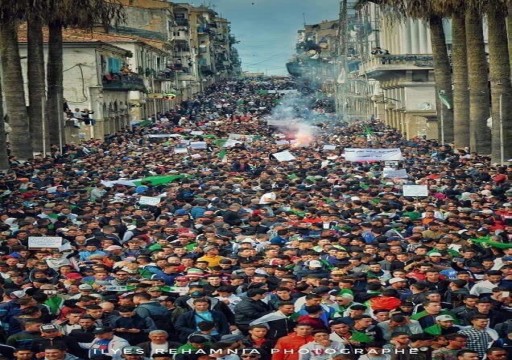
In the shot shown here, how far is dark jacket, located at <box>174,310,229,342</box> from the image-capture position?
11.8 m

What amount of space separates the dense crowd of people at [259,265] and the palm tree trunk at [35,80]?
326 inches

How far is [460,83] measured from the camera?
131 feet

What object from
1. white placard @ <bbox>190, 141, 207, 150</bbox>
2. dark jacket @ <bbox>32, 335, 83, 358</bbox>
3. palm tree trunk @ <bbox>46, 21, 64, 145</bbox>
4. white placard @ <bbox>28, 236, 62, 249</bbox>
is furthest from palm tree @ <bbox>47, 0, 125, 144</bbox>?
dark jacket @ <bbox>32, 335, 83, 358</bbox>

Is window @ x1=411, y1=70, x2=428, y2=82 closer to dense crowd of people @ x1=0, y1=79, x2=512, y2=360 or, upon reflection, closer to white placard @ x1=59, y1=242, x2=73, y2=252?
dense crowd of people @ x1=0, y1=79, x2=512, y2=360

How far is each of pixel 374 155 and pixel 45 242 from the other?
17018mm

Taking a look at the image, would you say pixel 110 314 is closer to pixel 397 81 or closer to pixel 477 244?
pixel 477 244

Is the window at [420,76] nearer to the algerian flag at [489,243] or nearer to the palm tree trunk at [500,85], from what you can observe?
the palm tree trunk at [500,85]

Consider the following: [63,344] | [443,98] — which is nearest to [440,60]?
[443,98]

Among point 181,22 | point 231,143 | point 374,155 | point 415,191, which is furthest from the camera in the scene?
point 181,22

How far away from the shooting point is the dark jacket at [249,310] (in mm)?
12508

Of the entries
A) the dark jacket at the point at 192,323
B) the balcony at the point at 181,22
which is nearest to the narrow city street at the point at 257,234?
the dark jacket at the point at 192,323

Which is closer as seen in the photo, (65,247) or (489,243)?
(489,243)

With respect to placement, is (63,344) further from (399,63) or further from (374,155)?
(399,63)

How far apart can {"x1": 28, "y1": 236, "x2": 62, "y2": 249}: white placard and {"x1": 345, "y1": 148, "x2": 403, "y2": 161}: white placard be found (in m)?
16.7
